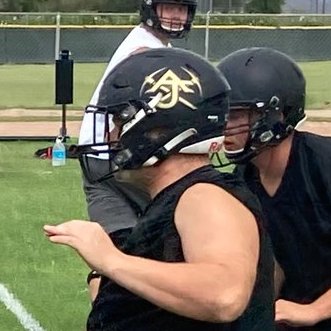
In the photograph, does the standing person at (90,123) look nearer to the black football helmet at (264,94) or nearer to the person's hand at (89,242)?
the black football helmet at (264,94)

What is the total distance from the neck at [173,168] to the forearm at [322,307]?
1.06m

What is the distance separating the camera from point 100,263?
2635mm

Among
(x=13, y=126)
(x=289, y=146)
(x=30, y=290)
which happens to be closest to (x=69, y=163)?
(x=13, y=126)

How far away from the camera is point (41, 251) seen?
8664mm

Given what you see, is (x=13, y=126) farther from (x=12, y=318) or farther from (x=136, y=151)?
(x=136, y=151)

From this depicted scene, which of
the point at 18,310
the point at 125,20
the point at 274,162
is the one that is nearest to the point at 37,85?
the point at 125,20

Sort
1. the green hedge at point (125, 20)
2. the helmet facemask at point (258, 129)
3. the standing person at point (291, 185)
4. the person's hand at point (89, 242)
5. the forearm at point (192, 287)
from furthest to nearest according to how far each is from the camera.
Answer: the green hedge at point (125, 20), the standing person at point (291, 185), the helmet facemask at point (258, 129), the person's hand at point (89, 242), the forearm at point (192, 287)

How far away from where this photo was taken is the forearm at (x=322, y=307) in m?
3.68

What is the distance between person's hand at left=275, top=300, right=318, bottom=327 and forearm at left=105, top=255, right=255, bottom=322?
106cm

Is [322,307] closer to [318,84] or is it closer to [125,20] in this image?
[318,84]

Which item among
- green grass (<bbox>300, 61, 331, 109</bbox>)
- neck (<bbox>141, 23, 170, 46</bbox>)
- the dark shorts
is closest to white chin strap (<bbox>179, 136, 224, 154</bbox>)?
the dark shorts

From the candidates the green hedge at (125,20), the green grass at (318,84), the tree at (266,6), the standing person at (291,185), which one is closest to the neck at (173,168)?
the standing person at (291,185)

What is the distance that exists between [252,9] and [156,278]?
5813 cm

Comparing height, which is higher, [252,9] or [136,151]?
[136,151]
